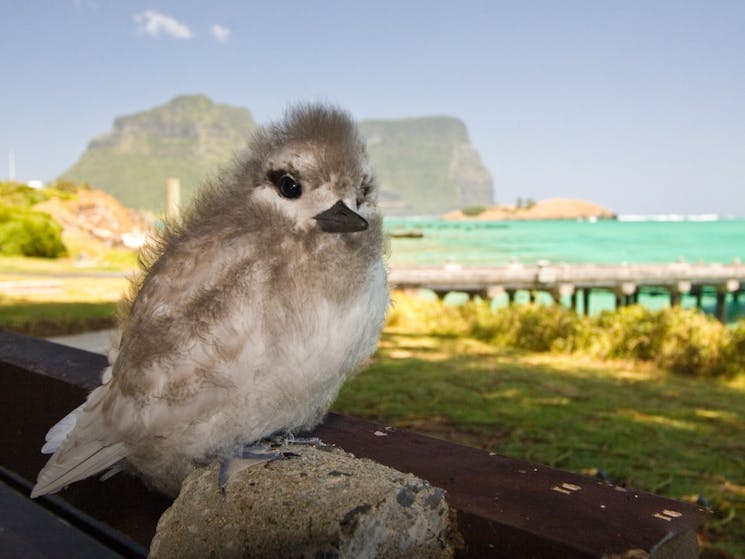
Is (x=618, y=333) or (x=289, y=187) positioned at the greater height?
(x=289, y=187)

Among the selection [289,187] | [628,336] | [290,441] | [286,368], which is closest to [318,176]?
[289,187]

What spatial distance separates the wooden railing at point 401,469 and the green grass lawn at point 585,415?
4.03 metres

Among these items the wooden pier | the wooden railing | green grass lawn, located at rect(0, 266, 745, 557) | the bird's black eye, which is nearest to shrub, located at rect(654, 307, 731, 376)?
green grass lawn, located at rect(0, 266, 745, 557)

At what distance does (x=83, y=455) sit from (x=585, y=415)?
25.2ft

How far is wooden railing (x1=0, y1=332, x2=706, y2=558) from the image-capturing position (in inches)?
64.9

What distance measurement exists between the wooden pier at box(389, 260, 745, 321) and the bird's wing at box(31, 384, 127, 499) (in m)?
28.7

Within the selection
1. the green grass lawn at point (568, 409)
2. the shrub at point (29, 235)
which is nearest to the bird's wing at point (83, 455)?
the green grass lawn at point (568, 409)

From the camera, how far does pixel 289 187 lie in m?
1.93

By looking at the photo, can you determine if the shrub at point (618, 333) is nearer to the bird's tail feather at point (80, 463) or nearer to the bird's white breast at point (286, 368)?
the bird's white breast at point (286, 368)

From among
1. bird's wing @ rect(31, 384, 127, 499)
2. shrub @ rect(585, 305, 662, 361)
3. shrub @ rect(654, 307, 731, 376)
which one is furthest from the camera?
shrub @ rect(585, 305, 662, 361)

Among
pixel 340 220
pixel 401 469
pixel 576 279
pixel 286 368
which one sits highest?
pixel 340 220

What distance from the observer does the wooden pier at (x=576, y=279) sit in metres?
33.7

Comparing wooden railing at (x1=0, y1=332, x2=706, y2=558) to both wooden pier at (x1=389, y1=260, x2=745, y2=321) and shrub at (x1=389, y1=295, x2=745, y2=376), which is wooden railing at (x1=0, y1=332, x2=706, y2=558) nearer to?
shrub at (x1=389, y1=295, x2=745, y2=376)

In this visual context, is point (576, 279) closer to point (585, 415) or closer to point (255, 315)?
point (585, 415)
